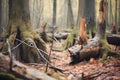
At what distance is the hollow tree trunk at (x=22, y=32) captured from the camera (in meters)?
10.5

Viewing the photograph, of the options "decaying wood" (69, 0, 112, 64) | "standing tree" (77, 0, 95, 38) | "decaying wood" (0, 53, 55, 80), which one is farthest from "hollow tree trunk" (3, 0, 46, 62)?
"standing tree" (77, 0, 95, 38)

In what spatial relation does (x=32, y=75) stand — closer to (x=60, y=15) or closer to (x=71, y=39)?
(x=71, y=39)

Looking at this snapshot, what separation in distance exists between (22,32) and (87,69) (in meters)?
3.08

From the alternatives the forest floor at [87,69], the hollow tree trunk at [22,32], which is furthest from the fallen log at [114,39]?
the hollow tree trunk at [22,32]

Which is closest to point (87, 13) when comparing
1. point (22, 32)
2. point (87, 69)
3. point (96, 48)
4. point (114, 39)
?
point (114, 39)

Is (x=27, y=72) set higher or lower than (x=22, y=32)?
lower

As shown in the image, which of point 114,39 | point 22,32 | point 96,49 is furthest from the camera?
point 114,39

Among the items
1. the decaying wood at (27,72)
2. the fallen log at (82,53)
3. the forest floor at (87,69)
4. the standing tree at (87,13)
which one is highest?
the standing tree at (87,13)

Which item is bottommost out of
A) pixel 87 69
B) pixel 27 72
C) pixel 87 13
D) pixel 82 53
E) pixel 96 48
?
pixel 87 69

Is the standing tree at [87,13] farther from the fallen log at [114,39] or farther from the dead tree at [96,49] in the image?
the dead tree at [96,49]

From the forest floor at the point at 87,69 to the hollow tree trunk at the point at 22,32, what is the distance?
29.1 inches

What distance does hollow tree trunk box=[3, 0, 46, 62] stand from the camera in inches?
413

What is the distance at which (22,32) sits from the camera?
10.7 meters

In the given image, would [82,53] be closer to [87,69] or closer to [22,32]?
[87,69]
